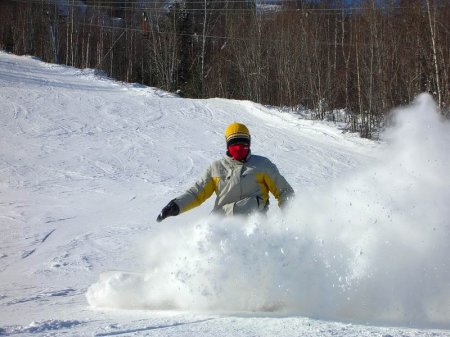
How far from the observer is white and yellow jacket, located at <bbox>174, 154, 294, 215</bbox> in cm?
480

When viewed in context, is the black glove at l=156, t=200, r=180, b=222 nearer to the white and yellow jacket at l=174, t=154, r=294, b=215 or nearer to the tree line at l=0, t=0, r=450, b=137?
the white and yellow jacket at l=174, t=154, r=294, b=215

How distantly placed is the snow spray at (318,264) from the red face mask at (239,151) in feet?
2.19

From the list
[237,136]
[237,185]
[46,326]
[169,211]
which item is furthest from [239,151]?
[46,326]

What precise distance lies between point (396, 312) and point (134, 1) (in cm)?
4926

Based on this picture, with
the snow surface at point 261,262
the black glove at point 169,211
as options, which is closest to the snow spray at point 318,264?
the snow surface at point 261,262

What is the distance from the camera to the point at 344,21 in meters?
29.5

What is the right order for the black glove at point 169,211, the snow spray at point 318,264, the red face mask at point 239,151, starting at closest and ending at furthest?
the snow spray at point 318,264 < the black glove at point 169,211 < the red face mask at point 239,151

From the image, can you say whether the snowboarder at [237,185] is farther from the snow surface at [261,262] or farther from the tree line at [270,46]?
the tree line at [270,46]

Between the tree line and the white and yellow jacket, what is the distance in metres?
13.6

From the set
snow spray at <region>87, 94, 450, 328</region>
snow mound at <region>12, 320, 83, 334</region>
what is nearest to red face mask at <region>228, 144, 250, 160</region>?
snow spray at <region>87, 94, 450, 328</region>

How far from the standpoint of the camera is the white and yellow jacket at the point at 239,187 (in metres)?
4.80

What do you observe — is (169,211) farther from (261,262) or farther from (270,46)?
(270,46)

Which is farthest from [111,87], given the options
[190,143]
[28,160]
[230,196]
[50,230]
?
[230,196]

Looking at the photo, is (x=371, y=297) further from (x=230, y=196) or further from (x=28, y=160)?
(x=28, y=160)
